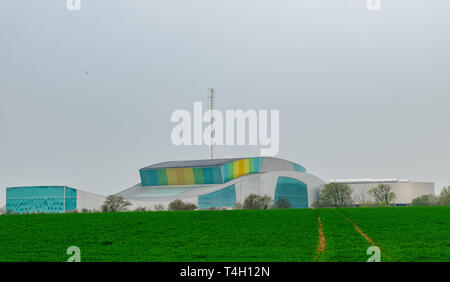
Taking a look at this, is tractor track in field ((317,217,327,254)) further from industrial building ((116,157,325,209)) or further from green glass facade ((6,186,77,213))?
green glass facade ((6,186,77,213))

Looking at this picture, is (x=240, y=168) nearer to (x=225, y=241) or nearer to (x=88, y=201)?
(x=88, y=201)

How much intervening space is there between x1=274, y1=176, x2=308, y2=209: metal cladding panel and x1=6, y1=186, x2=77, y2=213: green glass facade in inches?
1921

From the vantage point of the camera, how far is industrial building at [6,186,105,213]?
420 feet

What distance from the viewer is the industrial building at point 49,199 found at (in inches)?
5039

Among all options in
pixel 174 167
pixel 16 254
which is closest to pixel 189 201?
pixel 174 167

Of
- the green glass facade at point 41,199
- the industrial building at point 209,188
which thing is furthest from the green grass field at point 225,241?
the industrial building at point 209,188

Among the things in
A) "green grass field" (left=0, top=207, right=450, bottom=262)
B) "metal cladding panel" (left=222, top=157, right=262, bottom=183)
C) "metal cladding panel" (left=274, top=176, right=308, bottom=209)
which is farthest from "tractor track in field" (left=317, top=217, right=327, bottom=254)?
"metal cladding panel" (left=274, top=176, right=308, bottom=209)

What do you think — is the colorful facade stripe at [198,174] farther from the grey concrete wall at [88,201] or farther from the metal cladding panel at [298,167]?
the metal cladding panel at [298,167]

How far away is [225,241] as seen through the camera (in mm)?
32531

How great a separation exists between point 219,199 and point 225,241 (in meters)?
102

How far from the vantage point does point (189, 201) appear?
128375 mm
